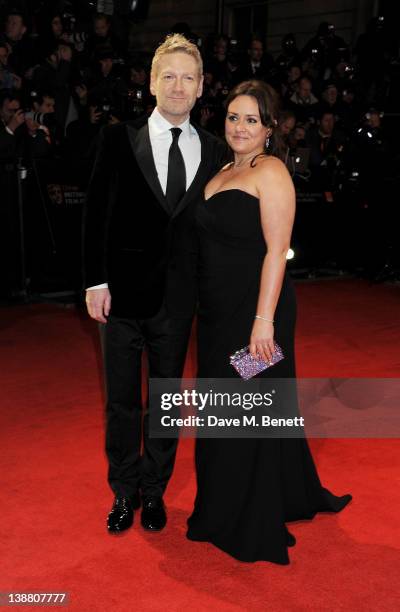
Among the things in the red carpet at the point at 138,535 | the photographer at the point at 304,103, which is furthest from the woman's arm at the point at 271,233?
the photographer at the point at 304,103

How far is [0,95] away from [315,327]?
356 centimetres

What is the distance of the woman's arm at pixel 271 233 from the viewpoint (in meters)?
2.53

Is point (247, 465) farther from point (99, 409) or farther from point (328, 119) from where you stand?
point (328, 119)

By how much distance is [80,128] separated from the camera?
24.2 ft

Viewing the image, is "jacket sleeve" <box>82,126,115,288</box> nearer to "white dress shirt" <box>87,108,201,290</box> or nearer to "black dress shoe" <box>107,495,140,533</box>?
"white dress shirt" <box>87,108,201,290</box>

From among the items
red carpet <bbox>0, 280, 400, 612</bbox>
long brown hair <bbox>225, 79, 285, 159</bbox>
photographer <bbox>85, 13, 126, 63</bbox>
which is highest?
photographer <bbox>85, 13, 126, 63</bbox>

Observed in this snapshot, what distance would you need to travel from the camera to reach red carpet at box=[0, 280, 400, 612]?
245 centimetres

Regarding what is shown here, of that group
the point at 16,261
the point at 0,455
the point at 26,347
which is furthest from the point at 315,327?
the point at 0,455

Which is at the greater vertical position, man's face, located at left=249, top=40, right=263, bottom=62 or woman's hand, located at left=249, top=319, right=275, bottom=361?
man's face, located at left=249, top=40, right=263, bottom=62

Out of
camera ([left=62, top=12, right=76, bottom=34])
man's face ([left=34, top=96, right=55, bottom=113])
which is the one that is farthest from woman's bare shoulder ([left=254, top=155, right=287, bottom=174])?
camera ([left=62, top=12, right=76, bottom=34])

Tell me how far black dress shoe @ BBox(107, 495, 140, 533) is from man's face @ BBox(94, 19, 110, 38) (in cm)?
769

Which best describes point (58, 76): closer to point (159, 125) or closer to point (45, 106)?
point (45, 106)

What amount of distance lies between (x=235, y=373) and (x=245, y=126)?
2.75 ft

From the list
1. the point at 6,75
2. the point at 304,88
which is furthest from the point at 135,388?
the point at 304,88
